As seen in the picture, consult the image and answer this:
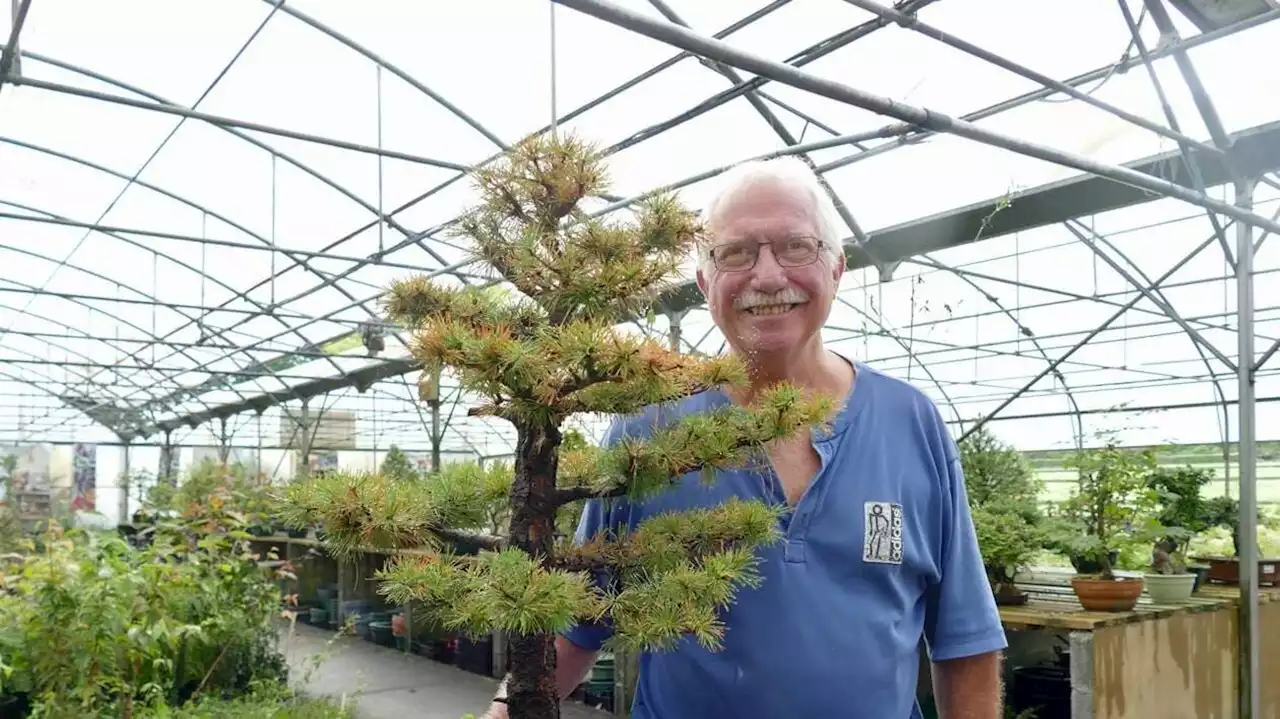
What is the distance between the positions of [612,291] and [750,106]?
4.36 m

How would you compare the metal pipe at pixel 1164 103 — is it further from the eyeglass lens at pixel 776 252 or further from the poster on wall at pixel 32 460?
the poster on wall at pixel 32 460

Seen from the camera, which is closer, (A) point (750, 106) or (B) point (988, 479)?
(B) point (988, 479)

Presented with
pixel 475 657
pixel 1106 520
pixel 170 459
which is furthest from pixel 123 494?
pixel 1106 520

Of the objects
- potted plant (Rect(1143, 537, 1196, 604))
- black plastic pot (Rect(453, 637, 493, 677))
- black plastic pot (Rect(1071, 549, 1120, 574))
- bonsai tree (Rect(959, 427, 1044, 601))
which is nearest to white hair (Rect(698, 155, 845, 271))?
bonsai tree (Rect(959, 427, 1044, 601))

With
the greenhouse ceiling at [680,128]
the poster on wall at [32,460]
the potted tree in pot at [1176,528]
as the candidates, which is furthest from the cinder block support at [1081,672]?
the poster on wall at [32,460]

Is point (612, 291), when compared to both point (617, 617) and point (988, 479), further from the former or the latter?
point (988, 479)

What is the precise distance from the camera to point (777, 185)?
1.21 metres

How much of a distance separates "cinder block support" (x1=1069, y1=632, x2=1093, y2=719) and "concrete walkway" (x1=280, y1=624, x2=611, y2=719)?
105 inches

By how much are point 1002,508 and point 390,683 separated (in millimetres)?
3976

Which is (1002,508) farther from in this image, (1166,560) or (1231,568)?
(1231,568)

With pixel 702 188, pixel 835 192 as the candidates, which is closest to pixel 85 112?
pixel 702 188

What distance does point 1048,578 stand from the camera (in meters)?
4.79

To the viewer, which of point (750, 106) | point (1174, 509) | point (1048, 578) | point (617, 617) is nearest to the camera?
point (617, 617)

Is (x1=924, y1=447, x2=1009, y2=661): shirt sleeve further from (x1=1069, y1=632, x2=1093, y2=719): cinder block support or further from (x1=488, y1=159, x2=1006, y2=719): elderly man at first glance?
(x1=1069, y1=632, x2=1093, y2=719): cinder block support
